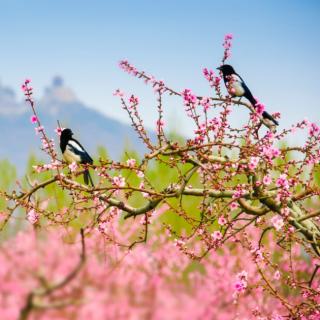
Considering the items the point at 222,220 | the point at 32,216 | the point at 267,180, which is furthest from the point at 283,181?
the point at 32,216

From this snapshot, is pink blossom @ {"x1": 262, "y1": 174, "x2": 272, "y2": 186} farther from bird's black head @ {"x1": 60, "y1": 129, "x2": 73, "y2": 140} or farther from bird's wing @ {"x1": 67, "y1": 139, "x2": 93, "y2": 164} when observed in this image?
bird's black head @ {"x1": 60, "y1": 129, "x2": 73, "y2": 140}

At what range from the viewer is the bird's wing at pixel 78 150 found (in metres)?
7.97

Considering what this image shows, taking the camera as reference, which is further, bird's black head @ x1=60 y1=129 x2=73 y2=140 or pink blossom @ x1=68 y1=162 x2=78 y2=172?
bird's black head @ x1=60 y1=129 x2=73 y2=140

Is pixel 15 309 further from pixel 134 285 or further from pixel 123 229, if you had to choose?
pixel 123 229

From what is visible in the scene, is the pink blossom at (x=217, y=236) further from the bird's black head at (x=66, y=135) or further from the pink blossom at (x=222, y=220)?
the bird's black head at (x=66, y=135)

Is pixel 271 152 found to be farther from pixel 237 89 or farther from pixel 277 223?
pixel 237 89

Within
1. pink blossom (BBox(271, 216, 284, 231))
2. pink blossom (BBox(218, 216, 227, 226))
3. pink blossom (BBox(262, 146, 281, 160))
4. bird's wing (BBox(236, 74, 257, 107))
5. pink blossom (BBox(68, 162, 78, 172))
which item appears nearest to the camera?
pink blossom (BBox(271, 216, 284, 231))

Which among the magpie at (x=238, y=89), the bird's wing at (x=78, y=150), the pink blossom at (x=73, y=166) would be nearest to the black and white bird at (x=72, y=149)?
the bird's wing at (x=78, y=150)

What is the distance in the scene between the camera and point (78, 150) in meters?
8.16

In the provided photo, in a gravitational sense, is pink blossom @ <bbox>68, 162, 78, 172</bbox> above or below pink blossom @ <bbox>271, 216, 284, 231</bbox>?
above

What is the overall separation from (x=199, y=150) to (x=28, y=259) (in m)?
10.7

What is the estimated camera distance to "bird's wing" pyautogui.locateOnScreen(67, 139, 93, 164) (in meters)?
7.97

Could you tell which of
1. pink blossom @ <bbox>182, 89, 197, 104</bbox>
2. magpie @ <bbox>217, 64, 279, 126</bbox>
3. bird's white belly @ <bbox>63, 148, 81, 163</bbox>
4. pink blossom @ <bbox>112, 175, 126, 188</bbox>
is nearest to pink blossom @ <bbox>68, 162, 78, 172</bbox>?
pink blossom @ <bbox>112, 175, 126, 188</bbox>

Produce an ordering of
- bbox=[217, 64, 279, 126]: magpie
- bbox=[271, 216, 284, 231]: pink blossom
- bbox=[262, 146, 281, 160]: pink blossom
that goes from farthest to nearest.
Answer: bbox=[217, 64, 279, 126]: magpie, bbox=[262, 146, 281, 160]: pink blossom, bbox=[271, 216, 284, 231]: pink blossom
